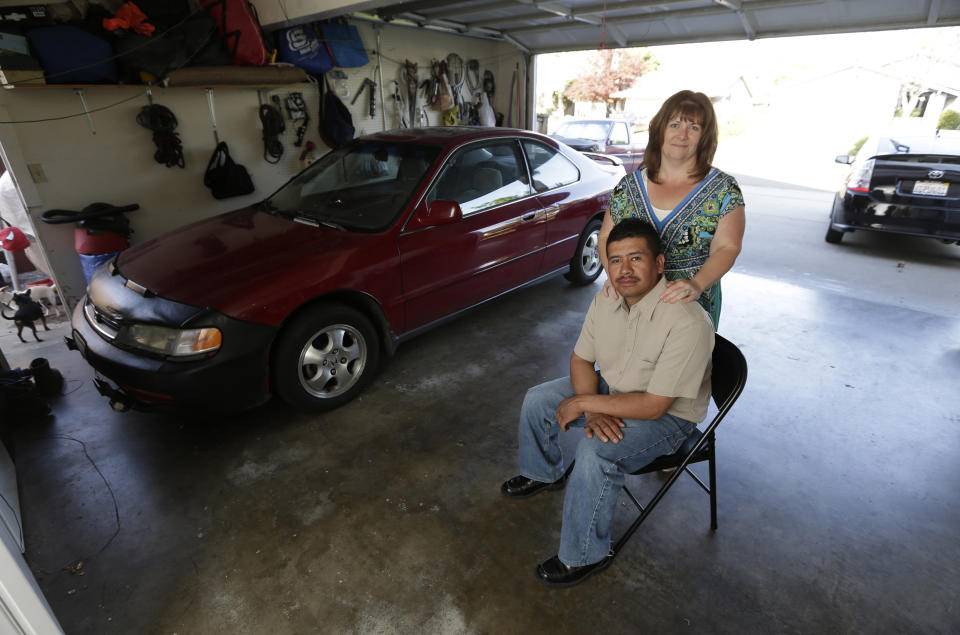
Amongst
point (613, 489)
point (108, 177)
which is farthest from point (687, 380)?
point (108, 177)

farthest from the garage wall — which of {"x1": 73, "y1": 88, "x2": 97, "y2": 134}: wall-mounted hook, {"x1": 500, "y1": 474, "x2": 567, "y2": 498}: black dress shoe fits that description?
{"x1": 500, "y1": 474, "x2": 567, "y2": 498}: black dress shoe

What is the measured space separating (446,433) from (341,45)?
520cm

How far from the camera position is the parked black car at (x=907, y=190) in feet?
16.5

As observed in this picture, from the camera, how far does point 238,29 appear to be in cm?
470

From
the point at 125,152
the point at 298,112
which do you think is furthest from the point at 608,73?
the point at 125,152

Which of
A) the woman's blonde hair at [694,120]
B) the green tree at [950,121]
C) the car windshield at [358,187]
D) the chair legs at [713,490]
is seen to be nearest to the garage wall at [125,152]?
the car windshield at [358,187]

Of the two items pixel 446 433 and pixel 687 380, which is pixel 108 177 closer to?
pixel 446 433

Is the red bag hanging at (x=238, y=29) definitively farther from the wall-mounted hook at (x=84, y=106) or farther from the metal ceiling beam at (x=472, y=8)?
the metal ceiling beam at (x=472, y=8)

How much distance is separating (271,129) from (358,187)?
2.91 metres

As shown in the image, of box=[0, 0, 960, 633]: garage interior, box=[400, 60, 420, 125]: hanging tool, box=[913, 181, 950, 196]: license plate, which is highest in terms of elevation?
box=[400, 60, 420, 125]: hanging tool

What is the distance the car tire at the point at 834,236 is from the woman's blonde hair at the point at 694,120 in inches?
210

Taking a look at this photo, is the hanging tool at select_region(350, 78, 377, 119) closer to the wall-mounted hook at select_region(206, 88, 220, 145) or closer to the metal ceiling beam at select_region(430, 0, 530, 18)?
the metal ceiling beam at select_region(430, 0, 530, 18)

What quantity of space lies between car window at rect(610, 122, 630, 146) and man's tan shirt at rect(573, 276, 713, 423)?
24.5 feet

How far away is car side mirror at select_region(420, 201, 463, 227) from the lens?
9.70ft
